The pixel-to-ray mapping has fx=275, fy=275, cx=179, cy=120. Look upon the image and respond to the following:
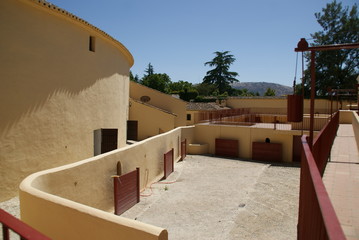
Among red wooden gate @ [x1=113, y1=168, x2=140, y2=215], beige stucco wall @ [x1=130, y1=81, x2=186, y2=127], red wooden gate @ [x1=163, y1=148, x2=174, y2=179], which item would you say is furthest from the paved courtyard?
beige stucco wall @ [x1=130, y1=81, x2=186, y2=127]

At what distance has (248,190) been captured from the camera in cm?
1355

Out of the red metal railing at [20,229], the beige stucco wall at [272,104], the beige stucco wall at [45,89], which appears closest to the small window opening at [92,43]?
the beige stucco wall at [45,89]

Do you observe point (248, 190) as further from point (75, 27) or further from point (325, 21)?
point (325, 21)

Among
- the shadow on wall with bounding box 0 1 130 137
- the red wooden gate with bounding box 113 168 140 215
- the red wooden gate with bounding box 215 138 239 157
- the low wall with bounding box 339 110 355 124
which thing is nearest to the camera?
the shadow on wall with bounding box 0 1 130 137

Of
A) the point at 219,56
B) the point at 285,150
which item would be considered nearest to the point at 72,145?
the point at 285,150

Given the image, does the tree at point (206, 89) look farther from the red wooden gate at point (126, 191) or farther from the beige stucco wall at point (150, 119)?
the red wooden gate at point (126, 191)

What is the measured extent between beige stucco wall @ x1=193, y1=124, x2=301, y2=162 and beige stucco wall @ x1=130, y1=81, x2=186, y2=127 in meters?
5.04

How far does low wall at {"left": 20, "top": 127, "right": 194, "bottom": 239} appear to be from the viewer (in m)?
4.23

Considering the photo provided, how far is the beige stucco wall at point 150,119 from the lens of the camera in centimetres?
2580

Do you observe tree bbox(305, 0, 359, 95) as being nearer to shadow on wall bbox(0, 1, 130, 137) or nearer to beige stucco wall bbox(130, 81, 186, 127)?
beige stucco wall bbox(130, 81, 186, 127)

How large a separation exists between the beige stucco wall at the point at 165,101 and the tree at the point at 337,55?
67.6 feet

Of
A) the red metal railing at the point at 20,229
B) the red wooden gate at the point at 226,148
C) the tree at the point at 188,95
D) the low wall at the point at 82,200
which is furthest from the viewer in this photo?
the tree at the point at 188,95

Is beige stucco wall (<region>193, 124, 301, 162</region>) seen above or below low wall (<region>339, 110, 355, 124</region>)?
below

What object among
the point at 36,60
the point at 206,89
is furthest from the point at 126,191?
the point at 206,89
